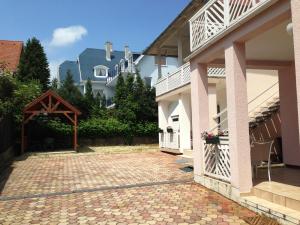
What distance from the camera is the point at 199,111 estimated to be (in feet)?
27.7

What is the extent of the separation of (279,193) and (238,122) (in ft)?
5.24

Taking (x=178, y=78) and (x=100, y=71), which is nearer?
(x=178, y=78)

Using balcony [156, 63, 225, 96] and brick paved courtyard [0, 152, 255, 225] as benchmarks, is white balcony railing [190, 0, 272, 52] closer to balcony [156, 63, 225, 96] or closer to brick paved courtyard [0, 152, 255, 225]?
brick paved courtyard [0, 152, 255, 225]

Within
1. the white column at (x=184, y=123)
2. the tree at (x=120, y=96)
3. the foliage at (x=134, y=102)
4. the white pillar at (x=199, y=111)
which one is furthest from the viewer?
the tree at (x=120, y=96)

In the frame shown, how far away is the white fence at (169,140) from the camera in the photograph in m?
17.2

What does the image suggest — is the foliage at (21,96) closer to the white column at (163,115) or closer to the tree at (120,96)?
the tree at (120,96)

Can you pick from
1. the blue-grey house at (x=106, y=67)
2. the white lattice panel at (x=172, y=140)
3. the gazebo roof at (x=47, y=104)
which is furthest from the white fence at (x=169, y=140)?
the blue-grey house at (x=106, y=67)

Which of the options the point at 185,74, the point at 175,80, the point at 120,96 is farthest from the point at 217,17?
the point at 120,96

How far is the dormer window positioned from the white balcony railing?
35225 millimetres

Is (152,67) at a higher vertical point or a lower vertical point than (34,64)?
higher

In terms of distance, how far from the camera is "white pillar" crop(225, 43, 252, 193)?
21.5 feet

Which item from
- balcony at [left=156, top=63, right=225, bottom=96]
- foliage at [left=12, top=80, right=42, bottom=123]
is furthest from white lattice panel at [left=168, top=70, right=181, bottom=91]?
foliage at [left=12, top=80, right=42, bottom=123]

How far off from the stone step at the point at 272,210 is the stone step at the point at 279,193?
7 cm

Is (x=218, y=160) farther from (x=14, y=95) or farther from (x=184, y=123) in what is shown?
(x=14, y=95)
